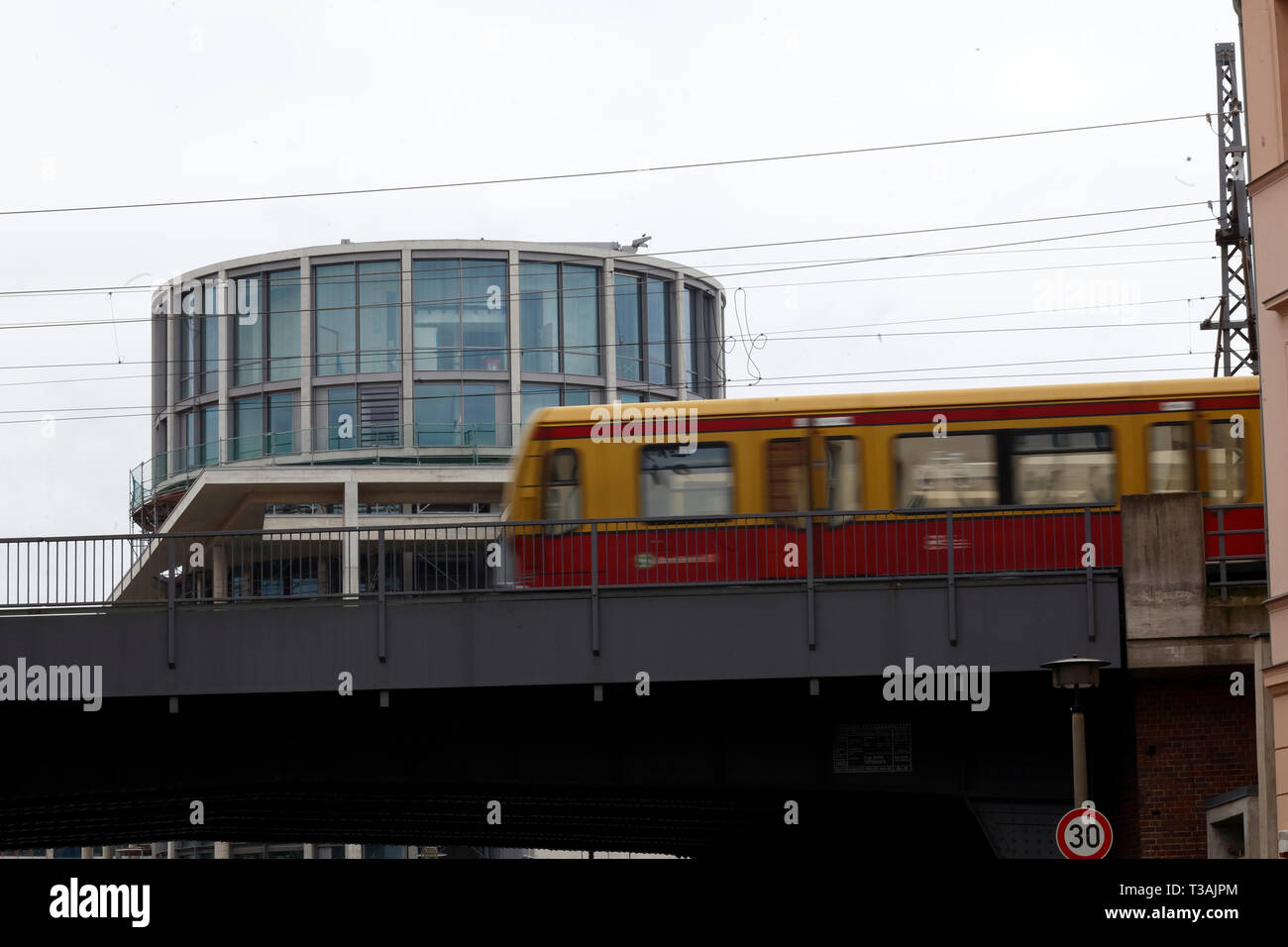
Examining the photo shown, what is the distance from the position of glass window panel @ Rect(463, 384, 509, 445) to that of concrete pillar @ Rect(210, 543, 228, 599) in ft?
182

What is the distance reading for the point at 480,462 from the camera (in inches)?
3150

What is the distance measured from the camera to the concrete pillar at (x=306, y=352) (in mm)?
81188

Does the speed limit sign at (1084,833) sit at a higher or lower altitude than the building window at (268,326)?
lower

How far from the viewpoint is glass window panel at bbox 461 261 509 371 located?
81125 millimetres

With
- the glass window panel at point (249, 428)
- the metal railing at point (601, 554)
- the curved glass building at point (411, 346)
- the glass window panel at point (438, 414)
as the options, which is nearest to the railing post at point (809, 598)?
the metal railing at point (601, 554)

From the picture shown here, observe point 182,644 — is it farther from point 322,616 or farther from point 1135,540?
point 1135,540

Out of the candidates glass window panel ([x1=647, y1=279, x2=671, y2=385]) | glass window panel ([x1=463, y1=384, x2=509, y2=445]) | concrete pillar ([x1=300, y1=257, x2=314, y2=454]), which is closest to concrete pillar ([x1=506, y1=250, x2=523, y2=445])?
glass window panel ([x1=463, y1=384, x2=509, y2=445])

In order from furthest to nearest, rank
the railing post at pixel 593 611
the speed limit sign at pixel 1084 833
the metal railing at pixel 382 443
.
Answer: the metal railing at pixel 382 443 → the railing post at pixel 593 611 → the speed limit sign at pixel 1084 833

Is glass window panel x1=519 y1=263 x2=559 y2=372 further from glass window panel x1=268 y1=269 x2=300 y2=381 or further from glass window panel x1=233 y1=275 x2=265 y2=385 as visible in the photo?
glass window panel x1=233 y1=275 x2=265 y2=385

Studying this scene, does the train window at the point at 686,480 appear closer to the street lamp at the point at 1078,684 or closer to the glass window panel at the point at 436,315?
the street lamp at the point at 1078,684

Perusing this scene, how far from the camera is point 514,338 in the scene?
3201 inches

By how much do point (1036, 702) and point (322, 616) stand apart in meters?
8.97

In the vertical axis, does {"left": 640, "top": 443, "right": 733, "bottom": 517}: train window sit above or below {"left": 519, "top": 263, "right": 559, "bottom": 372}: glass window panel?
below

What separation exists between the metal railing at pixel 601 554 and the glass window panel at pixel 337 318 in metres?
56.3
